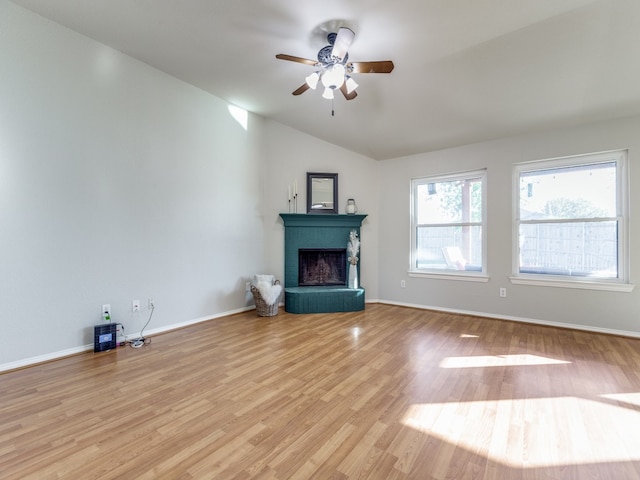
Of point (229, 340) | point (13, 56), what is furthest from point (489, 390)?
point (13, 56)

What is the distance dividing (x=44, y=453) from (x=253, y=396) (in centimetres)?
104

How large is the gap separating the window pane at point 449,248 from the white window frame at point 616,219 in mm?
471

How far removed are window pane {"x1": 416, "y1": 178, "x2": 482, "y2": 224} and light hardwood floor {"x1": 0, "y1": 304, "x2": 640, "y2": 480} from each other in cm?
190

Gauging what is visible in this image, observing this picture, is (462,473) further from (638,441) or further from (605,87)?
(605,87)

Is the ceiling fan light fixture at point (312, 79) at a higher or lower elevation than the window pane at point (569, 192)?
higher

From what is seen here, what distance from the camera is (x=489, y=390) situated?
204cm

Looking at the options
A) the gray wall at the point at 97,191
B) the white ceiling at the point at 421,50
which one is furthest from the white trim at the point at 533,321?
the gray wall at the point at 97,191

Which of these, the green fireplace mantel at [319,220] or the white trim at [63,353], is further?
the green fireplace mantel at [319,220]

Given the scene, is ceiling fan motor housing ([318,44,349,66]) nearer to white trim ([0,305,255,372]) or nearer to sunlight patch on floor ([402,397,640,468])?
sunlight patch on floor ([402,397,640,468])

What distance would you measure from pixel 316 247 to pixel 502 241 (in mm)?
2562

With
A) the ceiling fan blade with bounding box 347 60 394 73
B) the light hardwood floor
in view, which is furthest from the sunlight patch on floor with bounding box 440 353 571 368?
the ceiling fan blade with bounding box 347 60 394 73

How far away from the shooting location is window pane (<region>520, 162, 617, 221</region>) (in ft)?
10.9

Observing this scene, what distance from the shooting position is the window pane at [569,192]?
10.9ft

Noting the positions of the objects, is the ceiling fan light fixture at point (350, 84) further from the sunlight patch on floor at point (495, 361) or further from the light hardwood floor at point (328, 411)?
the sunlight patch on floor at point (495, 361)
